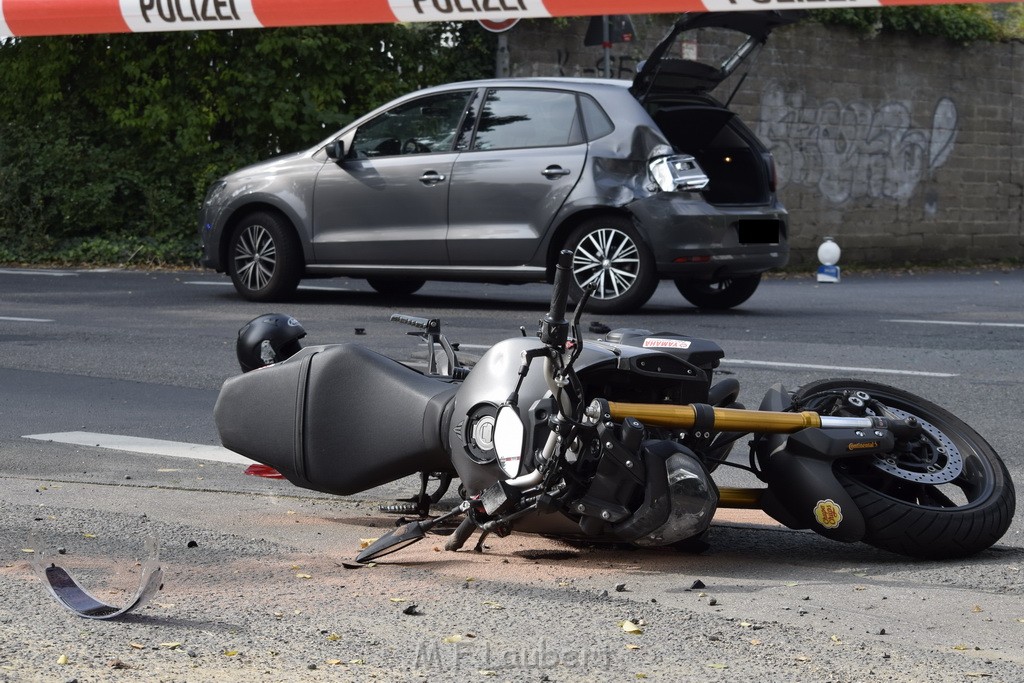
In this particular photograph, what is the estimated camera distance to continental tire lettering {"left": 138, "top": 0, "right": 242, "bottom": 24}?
8.29 m

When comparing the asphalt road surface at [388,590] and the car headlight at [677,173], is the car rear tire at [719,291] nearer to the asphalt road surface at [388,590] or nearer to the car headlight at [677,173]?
the car headlight at [677,173]

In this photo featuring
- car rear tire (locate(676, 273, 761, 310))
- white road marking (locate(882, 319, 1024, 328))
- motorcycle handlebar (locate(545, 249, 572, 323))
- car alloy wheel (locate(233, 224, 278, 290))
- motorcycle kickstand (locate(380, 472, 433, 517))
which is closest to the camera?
motorcycle handlebar (locate(545, 249, 572, 323))

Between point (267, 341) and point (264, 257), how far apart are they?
7736 mm

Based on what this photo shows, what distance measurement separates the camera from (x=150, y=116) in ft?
62.5

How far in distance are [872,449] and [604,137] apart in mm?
7516

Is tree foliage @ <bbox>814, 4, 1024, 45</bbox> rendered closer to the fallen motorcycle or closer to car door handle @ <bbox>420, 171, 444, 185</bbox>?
car door handle @ <bbox>420, 171, 444, 185</bbox>

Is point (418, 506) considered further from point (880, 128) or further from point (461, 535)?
point (880, 128)

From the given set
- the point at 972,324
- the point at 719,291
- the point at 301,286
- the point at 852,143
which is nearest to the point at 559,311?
the point at 972,324

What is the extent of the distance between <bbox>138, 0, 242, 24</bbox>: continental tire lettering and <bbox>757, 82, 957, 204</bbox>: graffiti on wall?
1334 cm

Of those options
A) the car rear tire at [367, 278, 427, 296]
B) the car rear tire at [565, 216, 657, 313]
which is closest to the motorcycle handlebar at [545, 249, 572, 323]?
the car rear tire at [565, 216, 657, 313]

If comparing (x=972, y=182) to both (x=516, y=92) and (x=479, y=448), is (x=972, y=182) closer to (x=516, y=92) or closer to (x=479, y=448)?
(x=516, y=92)

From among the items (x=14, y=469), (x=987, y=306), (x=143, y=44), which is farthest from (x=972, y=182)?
(x=14, y=469)

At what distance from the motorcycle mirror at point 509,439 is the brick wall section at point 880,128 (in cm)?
1545

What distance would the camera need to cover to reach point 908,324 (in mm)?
11781
